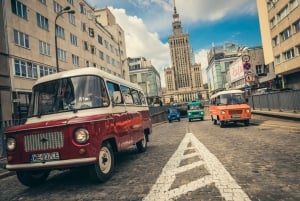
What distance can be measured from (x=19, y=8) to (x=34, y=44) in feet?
11.7

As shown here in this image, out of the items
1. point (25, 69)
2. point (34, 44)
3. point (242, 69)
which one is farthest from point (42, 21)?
point (242, 69)

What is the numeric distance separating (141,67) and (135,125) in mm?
120264

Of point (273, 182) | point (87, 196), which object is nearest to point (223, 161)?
point (273, 182)

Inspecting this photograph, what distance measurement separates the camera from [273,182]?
4.62 metres

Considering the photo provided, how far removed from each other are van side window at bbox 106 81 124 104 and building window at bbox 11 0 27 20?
71.1ft

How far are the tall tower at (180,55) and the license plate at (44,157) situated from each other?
168444 millimetres

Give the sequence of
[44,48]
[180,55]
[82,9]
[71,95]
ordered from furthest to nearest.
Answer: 1. [180,55]
2. [82,9]
3. [44,48]
4. [71,95]

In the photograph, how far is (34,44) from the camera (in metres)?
26.8

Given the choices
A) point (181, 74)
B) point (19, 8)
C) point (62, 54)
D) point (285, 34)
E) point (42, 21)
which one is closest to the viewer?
point (19, 8)

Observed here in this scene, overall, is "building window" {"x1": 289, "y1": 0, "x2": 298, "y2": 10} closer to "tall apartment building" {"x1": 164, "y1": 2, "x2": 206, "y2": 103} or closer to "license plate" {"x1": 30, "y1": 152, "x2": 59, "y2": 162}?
"license plate" {"x1": 30, "y1": 152, "x2": 59, "y2": 162}

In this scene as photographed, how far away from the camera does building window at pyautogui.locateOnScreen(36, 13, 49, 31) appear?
28.2 metres

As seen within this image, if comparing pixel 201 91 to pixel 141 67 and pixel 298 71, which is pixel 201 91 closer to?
pixel 141 67

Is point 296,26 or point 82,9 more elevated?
point 82,9

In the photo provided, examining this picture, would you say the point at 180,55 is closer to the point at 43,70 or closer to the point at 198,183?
the point at 43,70
